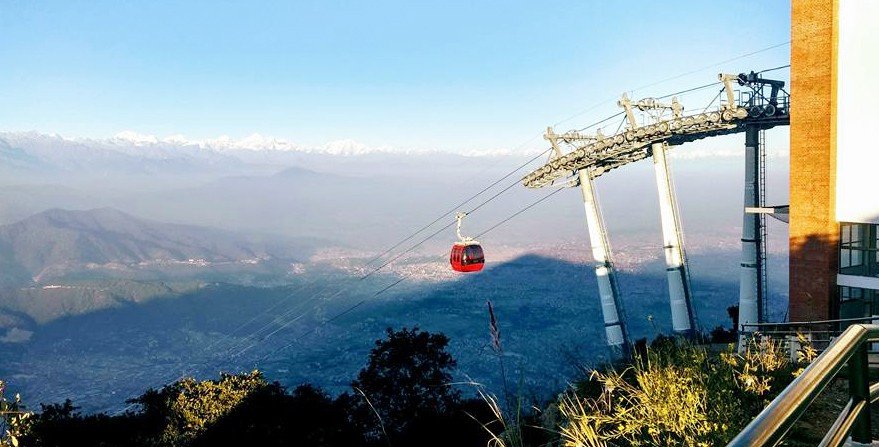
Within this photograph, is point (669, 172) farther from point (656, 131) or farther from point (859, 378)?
point (859, 378)

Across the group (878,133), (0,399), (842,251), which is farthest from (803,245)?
(0,399)

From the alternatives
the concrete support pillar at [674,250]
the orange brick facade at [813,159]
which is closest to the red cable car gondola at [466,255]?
the concrete support pillar at [674,250]

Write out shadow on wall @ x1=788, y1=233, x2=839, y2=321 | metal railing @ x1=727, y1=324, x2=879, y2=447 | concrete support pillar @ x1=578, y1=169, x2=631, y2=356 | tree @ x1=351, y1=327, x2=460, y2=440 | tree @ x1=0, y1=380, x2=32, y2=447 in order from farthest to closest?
tree @ x1=351, y1=327, x2=460, y2=440 < concrete support pillar @ x1=578, y1=169, x2=631, y2=356 < shadow on wall @ x1=788, y1=233, x2=839, y2=321 < tree @ x1=0, y1=380, x2=32, y2=447 < metal railing @ x1=727, y1=324, x2=879, y2=447

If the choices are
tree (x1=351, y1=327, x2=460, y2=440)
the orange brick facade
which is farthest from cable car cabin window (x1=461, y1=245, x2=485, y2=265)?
the orange brick facade

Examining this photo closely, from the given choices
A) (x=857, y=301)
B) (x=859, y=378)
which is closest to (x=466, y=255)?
(x=857, y=301)

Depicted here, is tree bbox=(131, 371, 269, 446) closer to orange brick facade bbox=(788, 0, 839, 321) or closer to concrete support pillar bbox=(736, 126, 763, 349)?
concrete support pillar bbox=(736, 126, 763, 349)

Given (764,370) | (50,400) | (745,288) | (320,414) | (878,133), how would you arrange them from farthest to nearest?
(50,400), (320,414), (745,288), (878,133), (764,370)

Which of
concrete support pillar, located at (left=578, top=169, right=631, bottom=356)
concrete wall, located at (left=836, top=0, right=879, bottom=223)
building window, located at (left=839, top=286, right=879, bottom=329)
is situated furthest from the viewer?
concrete support pillar, located at (left=578, top=169, right=631, bottom=356)

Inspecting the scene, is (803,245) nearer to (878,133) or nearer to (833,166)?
(833,166)
